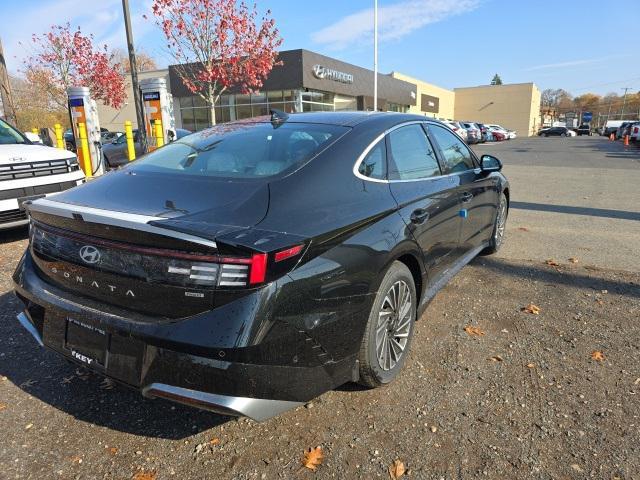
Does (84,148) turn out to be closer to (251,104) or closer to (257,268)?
(257,268)

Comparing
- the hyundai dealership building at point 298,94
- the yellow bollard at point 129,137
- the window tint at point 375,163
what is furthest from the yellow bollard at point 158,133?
the hyundai dealership building at point 298,94

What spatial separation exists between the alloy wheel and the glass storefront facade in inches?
1064

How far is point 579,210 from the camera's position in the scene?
839cm

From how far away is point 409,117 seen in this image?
12.0 feet

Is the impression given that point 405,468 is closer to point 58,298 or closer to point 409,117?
point 58,298

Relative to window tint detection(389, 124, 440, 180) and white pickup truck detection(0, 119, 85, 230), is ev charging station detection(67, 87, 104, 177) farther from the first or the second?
window tint detection(389, 124, 440, 180)

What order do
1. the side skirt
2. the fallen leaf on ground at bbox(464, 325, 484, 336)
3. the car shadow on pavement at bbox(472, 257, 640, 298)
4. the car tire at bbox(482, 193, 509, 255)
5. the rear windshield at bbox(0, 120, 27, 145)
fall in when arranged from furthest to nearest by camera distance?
the rear windshield at bbox(0, 120, 27, 145) → the car tire at bbox(482, 193, 509, 255) → the car shadow on pavement at bbox(472, 257, 640, 298) → the fallen leaf on ground at bbox(464, 325, 484, 336) → the side skirt

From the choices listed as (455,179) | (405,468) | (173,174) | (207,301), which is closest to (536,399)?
(405,468)

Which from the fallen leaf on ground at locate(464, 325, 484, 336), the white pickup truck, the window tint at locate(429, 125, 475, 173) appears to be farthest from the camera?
the white pickup truck

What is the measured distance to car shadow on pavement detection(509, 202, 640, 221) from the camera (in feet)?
25.9

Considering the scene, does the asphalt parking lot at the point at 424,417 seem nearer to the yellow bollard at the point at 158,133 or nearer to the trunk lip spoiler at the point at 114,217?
the trunk lip spoiler at the point at 114,217

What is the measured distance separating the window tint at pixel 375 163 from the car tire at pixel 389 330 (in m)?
0.57

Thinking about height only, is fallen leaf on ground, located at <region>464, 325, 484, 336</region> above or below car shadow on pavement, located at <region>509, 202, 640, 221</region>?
above

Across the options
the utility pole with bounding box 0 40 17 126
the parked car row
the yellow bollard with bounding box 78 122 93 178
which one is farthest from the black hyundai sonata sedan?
the parked car row
